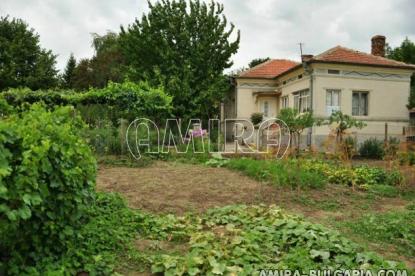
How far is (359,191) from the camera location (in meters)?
7.97

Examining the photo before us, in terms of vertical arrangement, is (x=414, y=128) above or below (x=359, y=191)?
above

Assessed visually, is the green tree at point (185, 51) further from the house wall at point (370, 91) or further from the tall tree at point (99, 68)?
the tall tree at point (99, 68)

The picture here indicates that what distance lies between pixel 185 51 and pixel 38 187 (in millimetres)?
21209

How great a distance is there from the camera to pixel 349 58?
59.7ft

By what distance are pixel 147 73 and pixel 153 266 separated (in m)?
20.0

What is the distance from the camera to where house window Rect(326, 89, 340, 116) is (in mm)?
18125

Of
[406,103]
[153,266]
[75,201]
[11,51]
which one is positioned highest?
[11,51]

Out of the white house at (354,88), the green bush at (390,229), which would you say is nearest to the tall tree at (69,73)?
the white house at (354,88)

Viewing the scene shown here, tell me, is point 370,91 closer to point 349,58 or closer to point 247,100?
point 349,58

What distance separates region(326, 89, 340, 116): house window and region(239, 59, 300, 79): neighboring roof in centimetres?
418

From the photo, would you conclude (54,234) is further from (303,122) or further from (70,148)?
(303,122)

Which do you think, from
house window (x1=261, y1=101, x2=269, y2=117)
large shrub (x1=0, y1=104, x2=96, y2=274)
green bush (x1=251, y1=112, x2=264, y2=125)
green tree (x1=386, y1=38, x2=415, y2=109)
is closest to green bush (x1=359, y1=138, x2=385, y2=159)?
green bush (x1=251, y1=112, x2=264, y2=125)

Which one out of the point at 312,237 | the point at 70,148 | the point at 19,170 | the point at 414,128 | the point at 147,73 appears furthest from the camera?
the point at 147,73

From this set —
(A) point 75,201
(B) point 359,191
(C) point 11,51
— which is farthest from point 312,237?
(C) point 11,51
